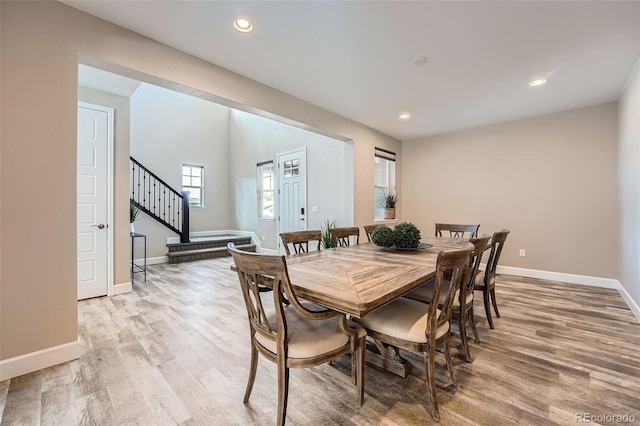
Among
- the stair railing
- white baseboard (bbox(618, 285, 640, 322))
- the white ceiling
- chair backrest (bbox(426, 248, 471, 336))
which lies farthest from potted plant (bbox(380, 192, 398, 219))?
the stair railing

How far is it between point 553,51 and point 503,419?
121 inches

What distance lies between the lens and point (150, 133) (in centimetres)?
628

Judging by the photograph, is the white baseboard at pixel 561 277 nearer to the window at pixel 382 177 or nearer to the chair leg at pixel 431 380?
the window at pixel 382 177

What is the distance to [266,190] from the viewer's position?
22.1ft

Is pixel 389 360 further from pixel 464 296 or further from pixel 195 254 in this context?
pixel 195 254

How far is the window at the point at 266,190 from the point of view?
6551mm

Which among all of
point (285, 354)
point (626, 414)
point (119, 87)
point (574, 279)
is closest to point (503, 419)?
point (626, 414)

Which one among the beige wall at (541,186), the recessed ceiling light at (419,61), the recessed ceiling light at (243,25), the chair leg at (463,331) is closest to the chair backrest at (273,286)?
the chair leg at (463,331)

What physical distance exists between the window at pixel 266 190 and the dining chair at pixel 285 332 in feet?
16.6

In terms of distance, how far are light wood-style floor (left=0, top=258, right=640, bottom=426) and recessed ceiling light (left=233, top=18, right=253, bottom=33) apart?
2635 millimetres

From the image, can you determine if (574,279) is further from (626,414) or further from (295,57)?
(295,57)

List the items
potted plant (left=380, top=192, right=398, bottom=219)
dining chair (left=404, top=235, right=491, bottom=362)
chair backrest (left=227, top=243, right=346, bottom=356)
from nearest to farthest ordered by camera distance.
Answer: chair backrest (left=227, top=243, right=346, bottom=356)
dining chair (left=404, top=235, right=491, bottom=362)
potted plant (left=380, top=192, right=398, bottom=219)

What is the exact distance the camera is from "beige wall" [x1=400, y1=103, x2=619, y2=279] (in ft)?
12.5

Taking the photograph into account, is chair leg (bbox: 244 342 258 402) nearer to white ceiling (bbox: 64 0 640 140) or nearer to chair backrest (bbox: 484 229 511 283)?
chair backrest (bbox: 484 229 511 283)
